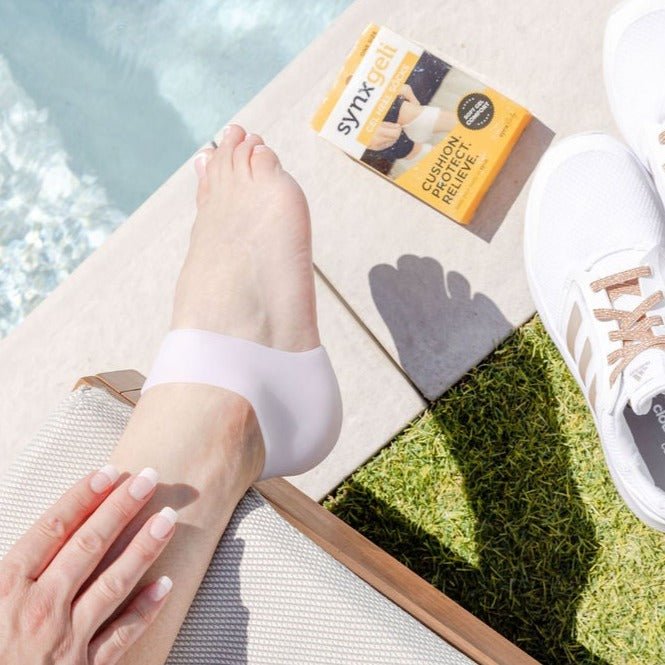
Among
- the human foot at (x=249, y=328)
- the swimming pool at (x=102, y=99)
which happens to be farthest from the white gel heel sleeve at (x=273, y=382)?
the swimming pool at (x=102, y=99)

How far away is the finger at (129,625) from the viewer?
0.77 meters

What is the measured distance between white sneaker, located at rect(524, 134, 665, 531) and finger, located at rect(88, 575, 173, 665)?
685mm

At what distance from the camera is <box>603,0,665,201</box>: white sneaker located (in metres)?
1.26

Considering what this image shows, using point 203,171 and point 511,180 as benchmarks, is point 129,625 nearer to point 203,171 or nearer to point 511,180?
point 203,171

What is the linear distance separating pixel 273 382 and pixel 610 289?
0.58 metres

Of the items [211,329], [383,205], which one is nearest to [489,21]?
[383,205]

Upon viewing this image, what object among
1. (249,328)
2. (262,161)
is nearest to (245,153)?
(262,161)

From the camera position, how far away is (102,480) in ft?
2.65

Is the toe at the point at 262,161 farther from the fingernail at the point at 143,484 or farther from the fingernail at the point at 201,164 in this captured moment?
the fingernail at the point at 143,484

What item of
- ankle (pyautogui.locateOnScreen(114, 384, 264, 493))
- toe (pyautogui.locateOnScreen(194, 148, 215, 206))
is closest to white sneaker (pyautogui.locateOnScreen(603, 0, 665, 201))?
toe (pyautogui.locateOnScreen(194, 148, 215, 206))

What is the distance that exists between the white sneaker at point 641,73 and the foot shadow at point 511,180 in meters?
0.13

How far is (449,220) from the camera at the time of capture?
1.33 metres

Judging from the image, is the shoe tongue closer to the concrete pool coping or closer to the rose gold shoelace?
the rose gold shoelace

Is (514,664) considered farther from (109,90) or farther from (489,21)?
(109,90)
